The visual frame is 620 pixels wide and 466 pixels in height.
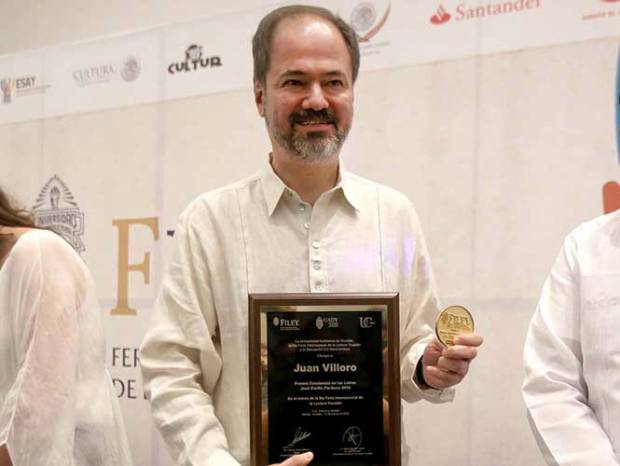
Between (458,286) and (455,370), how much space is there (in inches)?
50.9

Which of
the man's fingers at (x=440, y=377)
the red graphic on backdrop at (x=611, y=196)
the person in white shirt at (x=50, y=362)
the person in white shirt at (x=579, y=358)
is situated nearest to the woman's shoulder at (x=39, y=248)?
the person in white shirt at (x=50, y=362)

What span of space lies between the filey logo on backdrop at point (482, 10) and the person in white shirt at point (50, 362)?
1.66 m

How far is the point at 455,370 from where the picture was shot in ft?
5.14

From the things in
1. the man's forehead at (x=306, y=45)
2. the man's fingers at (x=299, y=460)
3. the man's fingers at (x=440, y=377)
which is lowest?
the man's fingers at (x=299, y=460)

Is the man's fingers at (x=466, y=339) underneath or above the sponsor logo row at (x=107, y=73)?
underneath

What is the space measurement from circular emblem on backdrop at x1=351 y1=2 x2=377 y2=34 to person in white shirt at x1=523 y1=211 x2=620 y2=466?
1557 millimetres

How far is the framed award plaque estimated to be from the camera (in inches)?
61.1

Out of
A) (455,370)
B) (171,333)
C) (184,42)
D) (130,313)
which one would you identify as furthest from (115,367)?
(455,370)

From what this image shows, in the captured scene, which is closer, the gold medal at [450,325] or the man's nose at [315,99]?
the gold medal at [450,325]

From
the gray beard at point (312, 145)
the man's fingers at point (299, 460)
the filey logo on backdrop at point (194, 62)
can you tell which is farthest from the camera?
the filey logo on backdrop at point (194, 62)

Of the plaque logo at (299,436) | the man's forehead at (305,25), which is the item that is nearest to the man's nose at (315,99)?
the man's forehead at (305,25)

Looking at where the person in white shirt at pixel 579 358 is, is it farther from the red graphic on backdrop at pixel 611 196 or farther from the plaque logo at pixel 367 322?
the red graphic on backdrop at pixel 611 196

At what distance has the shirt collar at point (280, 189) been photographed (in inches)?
70.2

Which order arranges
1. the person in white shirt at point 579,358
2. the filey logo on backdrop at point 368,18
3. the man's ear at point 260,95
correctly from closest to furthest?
1. the person in white shirt at point 579,358
2. the man's ear at point 260,95
3. the filey logo on backdrop at point 368,18
